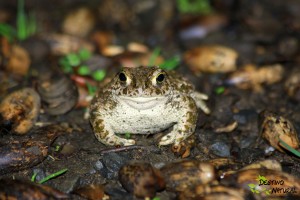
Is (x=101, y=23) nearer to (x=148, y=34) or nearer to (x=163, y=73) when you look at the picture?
(x=148, y=34)

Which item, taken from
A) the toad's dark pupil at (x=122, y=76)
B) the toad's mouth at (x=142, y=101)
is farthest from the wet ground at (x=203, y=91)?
the toad's dark pupil at (x=122, y=76)

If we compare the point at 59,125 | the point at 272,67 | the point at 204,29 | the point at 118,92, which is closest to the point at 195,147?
A: the point at 118,92

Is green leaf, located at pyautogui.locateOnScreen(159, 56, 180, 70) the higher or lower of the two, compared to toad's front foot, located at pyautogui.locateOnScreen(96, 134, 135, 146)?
higher

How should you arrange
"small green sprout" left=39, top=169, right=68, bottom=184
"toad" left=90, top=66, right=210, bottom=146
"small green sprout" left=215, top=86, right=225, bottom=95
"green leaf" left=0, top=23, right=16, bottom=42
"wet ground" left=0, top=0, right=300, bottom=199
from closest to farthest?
"small green sprout" left=39, top=169, right=68, bottom=184 < "toad" left=90, top=66, right=210, bottom=146 < "wet ground" left=0, top=0, right=300, bottom=199 < "small green sprout" left=215, top=86, right=225, bottom=95 < "green leaf" left=0, top=23, right=16, bottom=42

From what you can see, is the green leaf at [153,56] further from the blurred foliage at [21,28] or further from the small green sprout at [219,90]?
the blurred foliage at [21,28]

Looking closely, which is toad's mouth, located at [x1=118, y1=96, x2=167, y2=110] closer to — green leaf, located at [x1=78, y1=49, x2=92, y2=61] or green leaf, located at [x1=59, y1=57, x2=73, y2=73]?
green leaf, located at [x1=59, y1=57, x2=73, y2=73]

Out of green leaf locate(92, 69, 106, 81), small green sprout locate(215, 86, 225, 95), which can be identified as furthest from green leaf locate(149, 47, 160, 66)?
small green sprout locate(215, 86, 225, 95)

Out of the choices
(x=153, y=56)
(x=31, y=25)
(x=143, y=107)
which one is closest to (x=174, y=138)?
(x=143, y=107)
